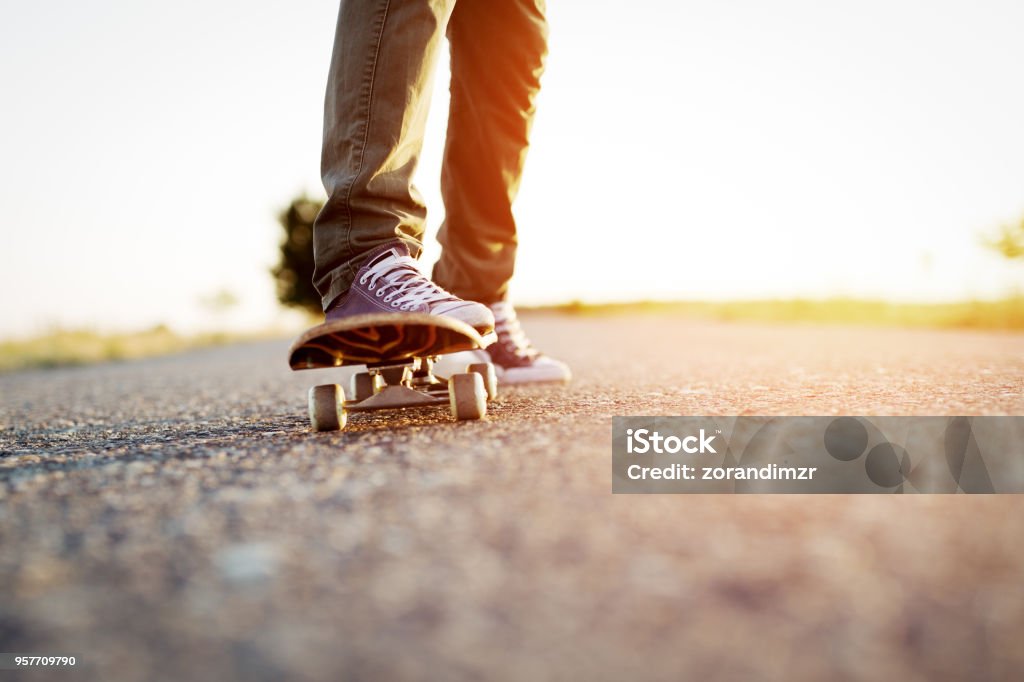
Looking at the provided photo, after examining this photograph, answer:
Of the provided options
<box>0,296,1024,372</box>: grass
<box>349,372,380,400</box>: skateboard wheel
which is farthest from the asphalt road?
<box>0,296,1024,372</box>: grass

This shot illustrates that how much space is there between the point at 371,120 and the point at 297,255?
31.0m

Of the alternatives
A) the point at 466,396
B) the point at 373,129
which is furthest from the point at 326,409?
the point at 373,129

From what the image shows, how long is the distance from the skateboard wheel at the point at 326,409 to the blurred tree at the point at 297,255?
29.8m

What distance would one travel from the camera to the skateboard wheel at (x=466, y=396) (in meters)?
1.82

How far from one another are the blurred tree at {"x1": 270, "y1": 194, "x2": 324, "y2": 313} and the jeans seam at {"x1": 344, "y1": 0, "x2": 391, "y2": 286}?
29.6m

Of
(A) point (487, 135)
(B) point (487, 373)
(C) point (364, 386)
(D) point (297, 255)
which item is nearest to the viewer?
(B) point (487, 373)

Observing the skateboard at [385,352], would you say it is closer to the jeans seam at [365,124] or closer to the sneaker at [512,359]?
the jeans seam at [365,124]

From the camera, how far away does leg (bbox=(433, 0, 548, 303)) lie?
2570 millimetres

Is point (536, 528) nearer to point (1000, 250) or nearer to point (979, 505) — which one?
point (979, 505)

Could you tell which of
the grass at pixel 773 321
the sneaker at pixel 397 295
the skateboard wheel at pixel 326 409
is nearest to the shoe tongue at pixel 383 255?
the sneaker at pixel 397 295

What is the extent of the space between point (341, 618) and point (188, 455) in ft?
2.93

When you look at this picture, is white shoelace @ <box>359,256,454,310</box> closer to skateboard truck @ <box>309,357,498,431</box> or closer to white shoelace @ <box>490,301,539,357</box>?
skateboard truck @ <box>309,357,498,431</box>

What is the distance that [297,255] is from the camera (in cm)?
3156

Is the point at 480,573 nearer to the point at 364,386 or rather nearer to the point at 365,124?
the point at 365,124
